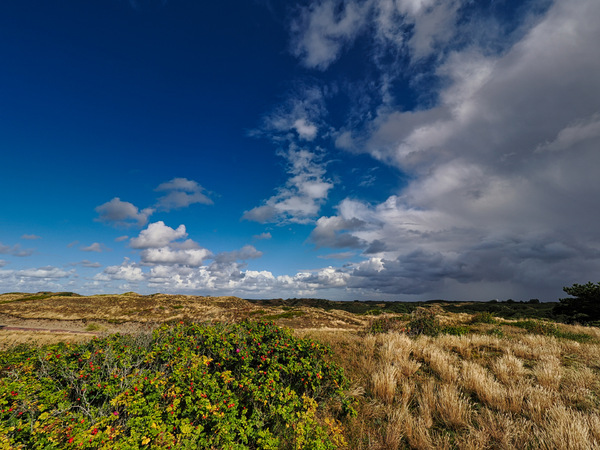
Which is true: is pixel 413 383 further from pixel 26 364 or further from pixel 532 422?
pixel 26 364

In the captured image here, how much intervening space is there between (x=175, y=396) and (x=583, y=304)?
50418 millimetres

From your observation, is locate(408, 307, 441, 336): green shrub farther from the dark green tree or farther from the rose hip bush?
the dark green tree

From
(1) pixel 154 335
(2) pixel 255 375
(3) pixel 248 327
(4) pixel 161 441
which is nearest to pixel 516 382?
(2) pixel 255 375

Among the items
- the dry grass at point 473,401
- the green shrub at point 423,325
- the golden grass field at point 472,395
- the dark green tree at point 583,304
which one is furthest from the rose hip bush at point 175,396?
the dark green tree at point 583,304

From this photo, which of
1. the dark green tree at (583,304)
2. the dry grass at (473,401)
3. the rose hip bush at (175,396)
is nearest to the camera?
the rose hip bush at (175,396)

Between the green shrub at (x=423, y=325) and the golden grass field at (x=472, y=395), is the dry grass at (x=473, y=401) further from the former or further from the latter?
the green shrub at (x=423, y=325)

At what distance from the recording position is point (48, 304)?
174ft

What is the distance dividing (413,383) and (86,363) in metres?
9.42

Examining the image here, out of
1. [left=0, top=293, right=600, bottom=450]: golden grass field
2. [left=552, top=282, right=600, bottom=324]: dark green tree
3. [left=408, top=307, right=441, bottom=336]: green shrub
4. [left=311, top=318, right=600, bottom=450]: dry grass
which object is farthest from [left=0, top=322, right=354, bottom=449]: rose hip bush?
[left=552, top=282, right=600, bottom=324]: dark green tree

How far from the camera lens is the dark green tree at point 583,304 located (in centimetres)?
3209

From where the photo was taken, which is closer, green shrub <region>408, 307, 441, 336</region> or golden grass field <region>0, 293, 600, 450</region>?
golden grass field <region>0, 293, 600, 450</region>

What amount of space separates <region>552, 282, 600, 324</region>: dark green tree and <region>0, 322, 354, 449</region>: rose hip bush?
4301cm

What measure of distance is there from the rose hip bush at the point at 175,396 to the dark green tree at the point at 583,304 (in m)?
43.0

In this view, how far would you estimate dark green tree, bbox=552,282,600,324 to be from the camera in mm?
32094
